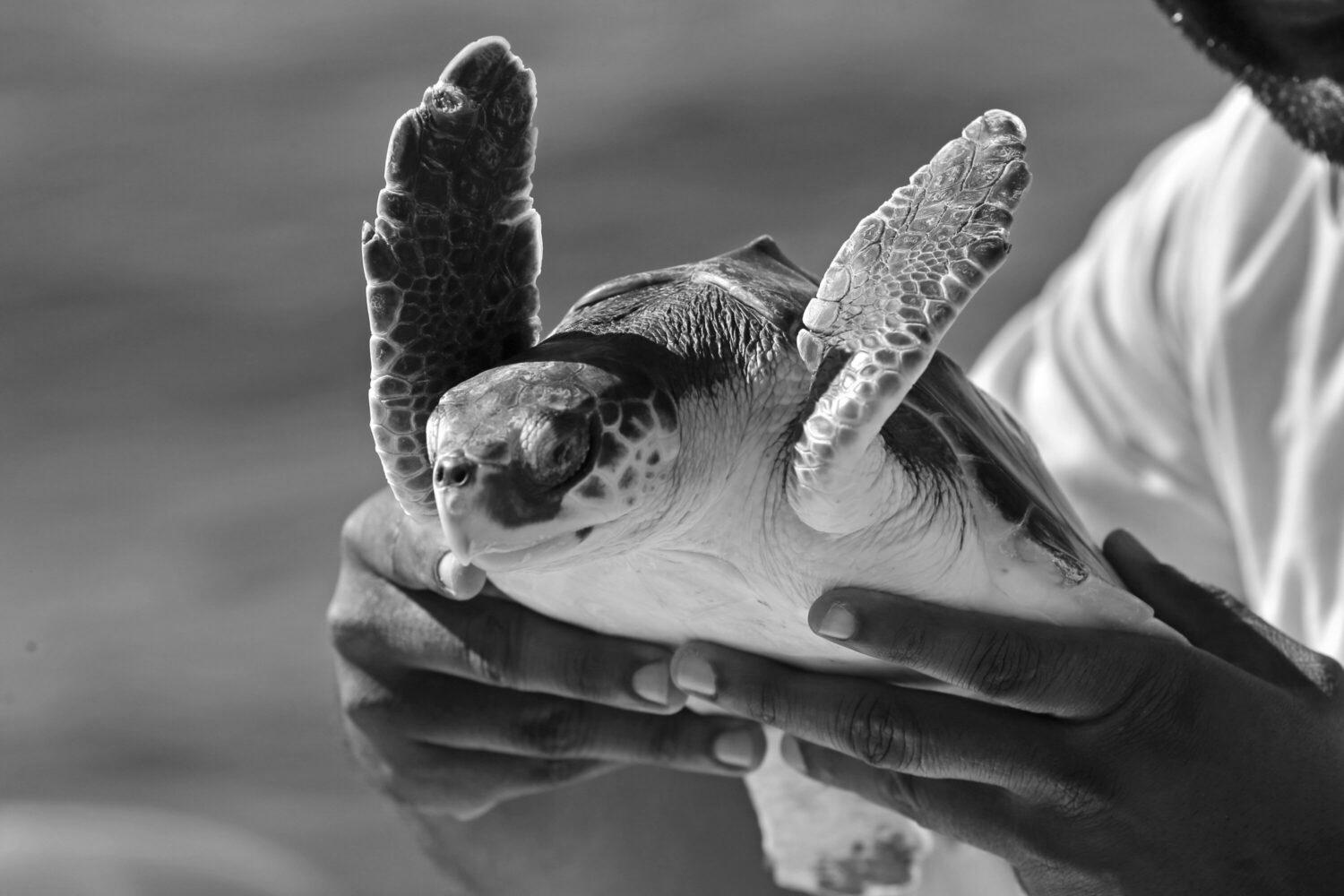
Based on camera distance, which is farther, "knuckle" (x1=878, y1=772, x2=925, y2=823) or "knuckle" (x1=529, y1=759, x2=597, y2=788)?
"knuckle" (x1=529, y1=759, x2=597, y2=788)

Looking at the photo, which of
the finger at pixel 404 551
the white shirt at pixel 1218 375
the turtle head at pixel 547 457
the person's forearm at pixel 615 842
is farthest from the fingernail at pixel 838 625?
the white shirt at pixel 1218 375

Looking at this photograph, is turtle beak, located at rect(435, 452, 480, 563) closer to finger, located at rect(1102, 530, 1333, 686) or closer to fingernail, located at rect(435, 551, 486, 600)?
fingernail, located at rect(435, 551, 486, 600)

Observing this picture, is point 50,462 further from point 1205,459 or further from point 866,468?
point 866,468

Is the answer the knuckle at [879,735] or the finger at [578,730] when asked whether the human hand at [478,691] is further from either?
the knuckle at [879,735]

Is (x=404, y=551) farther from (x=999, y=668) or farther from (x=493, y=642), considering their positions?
(x=999, y=668)

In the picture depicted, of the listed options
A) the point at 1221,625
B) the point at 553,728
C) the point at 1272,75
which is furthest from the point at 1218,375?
the point at 553,728

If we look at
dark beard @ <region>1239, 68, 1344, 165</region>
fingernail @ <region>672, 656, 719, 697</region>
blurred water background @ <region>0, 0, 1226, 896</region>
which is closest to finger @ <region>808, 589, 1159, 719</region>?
fingernail @ <region>672, 656, 719, 697</region>
